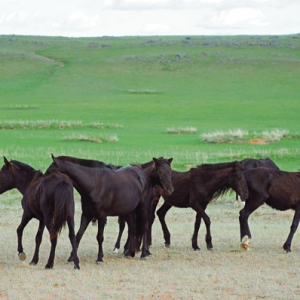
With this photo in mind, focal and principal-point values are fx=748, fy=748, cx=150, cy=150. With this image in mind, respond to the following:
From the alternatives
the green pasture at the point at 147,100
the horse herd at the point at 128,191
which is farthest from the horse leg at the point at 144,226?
the green pasture at the point at 147,100

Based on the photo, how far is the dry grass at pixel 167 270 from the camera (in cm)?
1029

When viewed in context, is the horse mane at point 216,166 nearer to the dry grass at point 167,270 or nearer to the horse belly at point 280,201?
the horse belly at point 280,201

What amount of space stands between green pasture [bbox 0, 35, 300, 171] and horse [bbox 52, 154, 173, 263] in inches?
572

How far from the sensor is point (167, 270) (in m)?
12.1

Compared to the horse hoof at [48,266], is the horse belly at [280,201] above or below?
above

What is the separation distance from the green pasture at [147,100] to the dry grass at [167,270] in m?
12.9

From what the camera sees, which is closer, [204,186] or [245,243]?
[245,243]

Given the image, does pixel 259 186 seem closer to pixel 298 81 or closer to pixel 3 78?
pixel 298 81

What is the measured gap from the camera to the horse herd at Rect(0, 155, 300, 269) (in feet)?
40.1

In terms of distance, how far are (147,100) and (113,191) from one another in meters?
55.5

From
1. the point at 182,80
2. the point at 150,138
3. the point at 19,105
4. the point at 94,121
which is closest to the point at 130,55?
the point at 182,80

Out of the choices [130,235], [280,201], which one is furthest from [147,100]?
[130,235]

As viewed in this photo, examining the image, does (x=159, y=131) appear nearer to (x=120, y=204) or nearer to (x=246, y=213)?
(x=246, y=213)

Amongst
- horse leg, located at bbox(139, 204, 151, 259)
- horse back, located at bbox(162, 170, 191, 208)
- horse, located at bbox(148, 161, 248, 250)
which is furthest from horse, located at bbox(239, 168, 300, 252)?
horse leg, located at bbox(139, 204, 151, 259)
